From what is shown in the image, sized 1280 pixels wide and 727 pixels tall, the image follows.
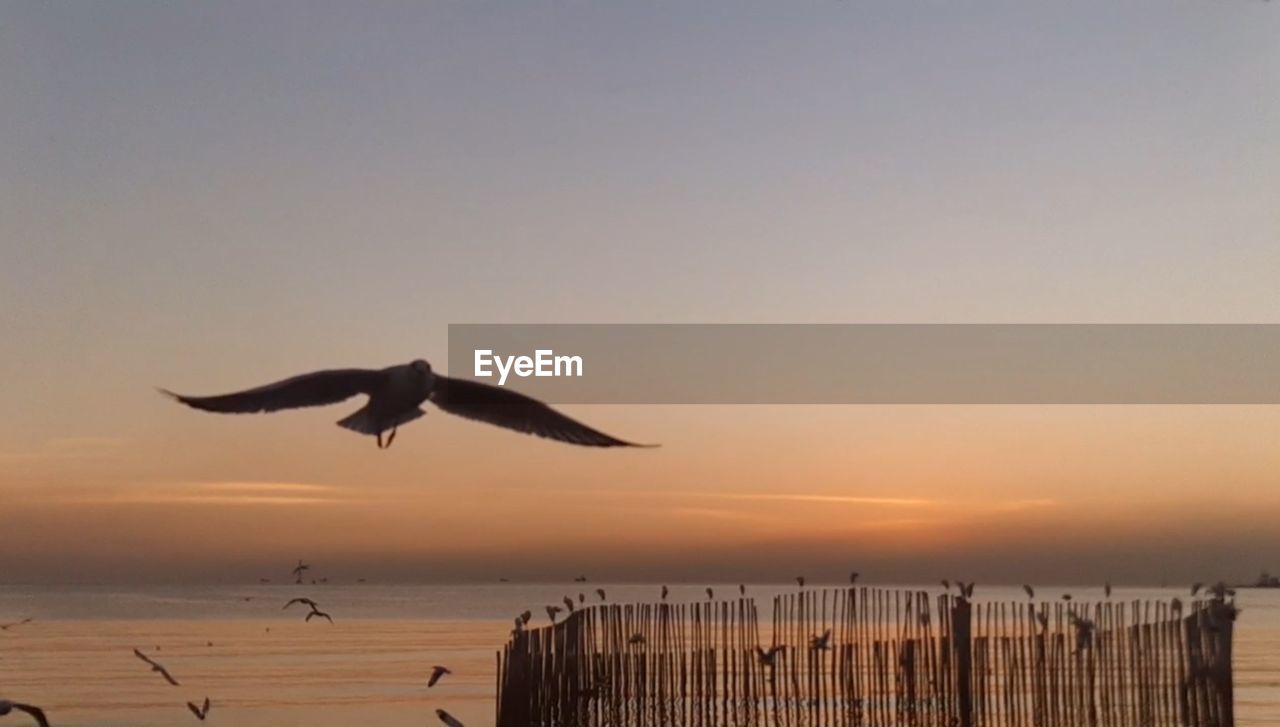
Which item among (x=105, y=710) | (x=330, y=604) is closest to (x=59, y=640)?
(x=105, y=710)

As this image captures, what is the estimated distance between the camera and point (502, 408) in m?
5.72

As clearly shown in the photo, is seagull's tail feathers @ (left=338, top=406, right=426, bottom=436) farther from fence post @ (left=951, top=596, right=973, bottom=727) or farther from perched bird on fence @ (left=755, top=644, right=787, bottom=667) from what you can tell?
fence post @ (left=951, top=596, right=973, bottom=727)

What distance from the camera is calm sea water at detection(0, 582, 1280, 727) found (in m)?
11.1

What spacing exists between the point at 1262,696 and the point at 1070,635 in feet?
16.9

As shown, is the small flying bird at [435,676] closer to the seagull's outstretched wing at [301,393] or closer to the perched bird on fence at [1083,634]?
the perched bird on fence at [1083,634]

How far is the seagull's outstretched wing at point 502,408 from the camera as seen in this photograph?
18.4 feet

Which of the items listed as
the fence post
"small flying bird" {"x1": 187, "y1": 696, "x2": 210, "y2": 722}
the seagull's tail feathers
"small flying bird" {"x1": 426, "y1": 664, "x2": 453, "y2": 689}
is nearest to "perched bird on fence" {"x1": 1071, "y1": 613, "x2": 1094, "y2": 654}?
the fence post

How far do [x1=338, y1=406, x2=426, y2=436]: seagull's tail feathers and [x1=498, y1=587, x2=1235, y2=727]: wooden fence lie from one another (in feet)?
6.84

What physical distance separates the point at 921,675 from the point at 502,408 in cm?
336

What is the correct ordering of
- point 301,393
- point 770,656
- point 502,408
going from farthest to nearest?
1. point 770,656
2. point 502,408
3. point 301,393

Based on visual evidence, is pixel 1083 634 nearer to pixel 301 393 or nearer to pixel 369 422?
pixel 369 422

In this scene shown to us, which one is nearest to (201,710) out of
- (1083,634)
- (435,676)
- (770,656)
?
(435,676)

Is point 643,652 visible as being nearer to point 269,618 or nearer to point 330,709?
point 330,709

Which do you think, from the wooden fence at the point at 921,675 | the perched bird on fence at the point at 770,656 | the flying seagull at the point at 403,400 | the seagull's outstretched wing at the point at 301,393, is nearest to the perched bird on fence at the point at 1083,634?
the wooden fence at the point at 921,675
